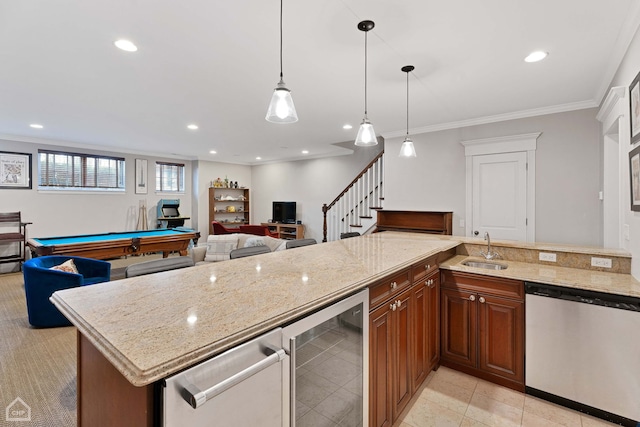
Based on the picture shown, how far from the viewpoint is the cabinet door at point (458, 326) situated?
2471 mm

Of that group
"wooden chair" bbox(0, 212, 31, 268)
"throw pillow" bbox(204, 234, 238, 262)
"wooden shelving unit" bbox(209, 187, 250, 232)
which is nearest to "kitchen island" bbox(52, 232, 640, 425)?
"throw pillow" bbox(204, 234, 238, 262)

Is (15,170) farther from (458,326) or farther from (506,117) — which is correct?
(506,117)

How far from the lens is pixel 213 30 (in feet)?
7.45

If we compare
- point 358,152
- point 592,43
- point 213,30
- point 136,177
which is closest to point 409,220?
point 358,152

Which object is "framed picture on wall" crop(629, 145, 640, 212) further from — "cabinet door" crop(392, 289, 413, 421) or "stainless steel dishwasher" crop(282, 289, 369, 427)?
"stainless steel dishwasher" crop(282, 289, 369, 427)

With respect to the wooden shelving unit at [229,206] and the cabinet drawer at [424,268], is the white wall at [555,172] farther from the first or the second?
the wooden shelving unit at [229,206]

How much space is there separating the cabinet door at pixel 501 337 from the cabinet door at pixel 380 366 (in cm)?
106

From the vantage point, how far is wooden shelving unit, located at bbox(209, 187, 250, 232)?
29.3ft

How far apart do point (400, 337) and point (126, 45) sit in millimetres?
3093

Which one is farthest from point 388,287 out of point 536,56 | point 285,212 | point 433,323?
point 285,212

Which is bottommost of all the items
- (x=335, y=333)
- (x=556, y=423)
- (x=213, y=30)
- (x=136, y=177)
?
(x=556, y=423)

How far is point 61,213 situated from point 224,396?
7722mm

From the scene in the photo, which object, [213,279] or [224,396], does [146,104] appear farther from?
[224,396]

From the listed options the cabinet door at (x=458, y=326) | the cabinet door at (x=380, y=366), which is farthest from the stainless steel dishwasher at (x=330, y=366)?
the cabinet door at (x=458, y=326)
